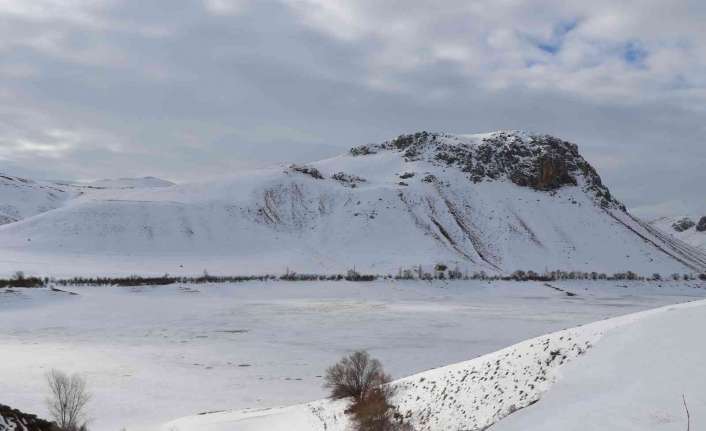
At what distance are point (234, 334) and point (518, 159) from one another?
153 m

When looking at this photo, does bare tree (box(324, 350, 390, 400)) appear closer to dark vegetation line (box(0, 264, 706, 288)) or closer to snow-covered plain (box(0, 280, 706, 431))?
snow-covered plain (box(0, 280, 706, 431))

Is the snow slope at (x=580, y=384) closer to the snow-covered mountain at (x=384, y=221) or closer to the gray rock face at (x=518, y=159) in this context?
the snow-covered mountain at (x=384, y=221)

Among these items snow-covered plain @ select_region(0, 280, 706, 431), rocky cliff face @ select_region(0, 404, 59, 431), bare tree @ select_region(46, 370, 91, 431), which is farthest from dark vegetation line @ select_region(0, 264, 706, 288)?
rocky cliff face @ select_region(0, 404, 59, 431)

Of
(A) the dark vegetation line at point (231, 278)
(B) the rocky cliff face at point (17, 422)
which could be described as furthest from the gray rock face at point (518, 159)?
(B) the rocky cliff face at point (17, 422)

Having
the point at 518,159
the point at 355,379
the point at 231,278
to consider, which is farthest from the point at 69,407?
the point at 518,159

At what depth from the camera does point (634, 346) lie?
49.2 feet

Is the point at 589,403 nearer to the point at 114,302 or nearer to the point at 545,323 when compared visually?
the point at 545,323

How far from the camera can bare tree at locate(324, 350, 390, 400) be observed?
26016 mm

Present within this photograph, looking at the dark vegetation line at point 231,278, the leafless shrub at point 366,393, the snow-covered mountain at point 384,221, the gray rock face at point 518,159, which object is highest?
the gray rock face at point 518,159

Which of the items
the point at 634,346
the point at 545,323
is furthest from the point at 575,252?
the point at 634,346

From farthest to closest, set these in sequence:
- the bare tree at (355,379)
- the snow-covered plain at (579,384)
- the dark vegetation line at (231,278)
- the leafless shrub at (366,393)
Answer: the dark vegetation line at (231,278), the bare tree at (355,379), the leafless shrub at (366,393), the snow-covered plain at (579,384)

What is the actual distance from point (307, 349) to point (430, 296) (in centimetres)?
4280

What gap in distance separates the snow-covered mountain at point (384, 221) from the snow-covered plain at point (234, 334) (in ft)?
103

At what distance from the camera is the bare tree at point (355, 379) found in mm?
26016
